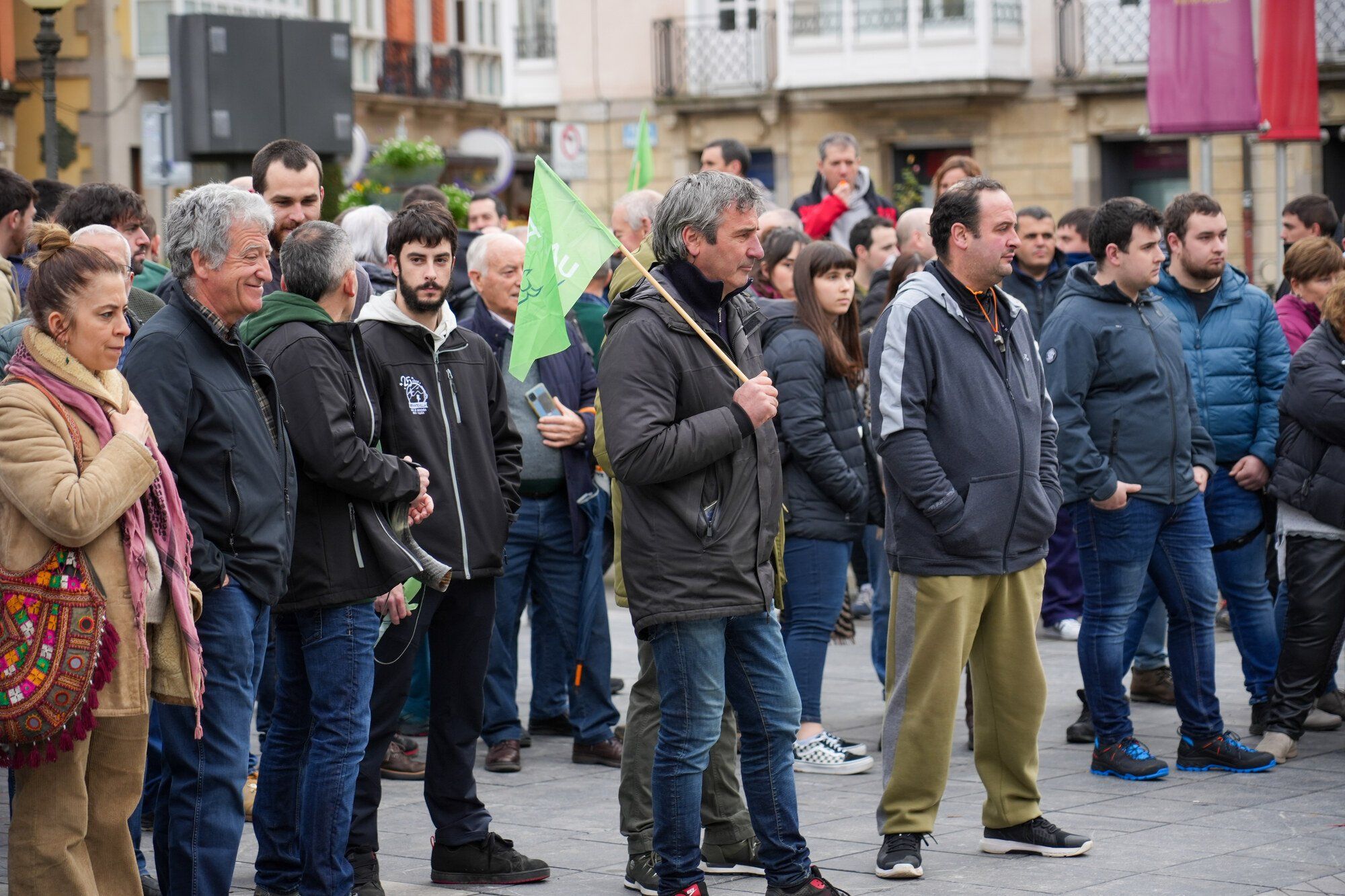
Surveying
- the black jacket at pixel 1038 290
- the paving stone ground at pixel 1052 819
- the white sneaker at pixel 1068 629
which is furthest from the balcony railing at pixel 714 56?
the paving stone ground at pixel 1052 819

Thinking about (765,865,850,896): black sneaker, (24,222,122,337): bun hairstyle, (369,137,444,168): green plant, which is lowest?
(765,865,850,896): black sneaker

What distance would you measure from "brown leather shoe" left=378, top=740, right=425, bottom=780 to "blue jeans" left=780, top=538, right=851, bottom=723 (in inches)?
62.9

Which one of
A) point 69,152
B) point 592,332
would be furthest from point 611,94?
point 592,332

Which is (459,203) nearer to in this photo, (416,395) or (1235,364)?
(1235,364)

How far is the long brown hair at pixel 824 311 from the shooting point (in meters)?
7.94

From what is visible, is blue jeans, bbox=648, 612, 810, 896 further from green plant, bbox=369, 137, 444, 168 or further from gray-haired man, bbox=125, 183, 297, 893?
green plant, bbox=369, 137, 444, 168

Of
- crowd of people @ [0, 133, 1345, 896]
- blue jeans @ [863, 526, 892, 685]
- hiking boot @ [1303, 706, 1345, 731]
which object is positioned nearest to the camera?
crowd of people @ [0, 133, 1345, 896]

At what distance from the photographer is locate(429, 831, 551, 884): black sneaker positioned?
6.21 meters

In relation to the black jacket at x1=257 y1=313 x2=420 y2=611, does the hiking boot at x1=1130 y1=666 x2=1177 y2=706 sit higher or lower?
lower

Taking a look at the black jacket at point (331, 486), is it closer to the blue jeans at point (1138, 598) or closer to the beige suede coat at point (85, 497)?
the beige suede coat at point (85, 497)

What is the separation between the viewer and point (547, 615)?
28.0 feet

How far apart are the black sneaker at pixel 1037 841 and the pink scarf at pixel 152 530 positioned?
2768 mm

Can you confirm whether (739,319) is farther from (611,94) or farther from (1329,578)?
(611,94)

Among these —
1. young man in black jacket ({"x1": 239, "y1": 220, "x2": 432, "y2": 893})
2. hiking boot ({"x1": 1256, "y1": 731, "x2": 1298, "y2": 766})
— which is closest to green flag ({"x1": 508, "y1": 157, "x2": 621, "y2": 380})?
young man in black jacket ({"x1": 239, "y1": 220, "x2": 432, "y2": 893})
